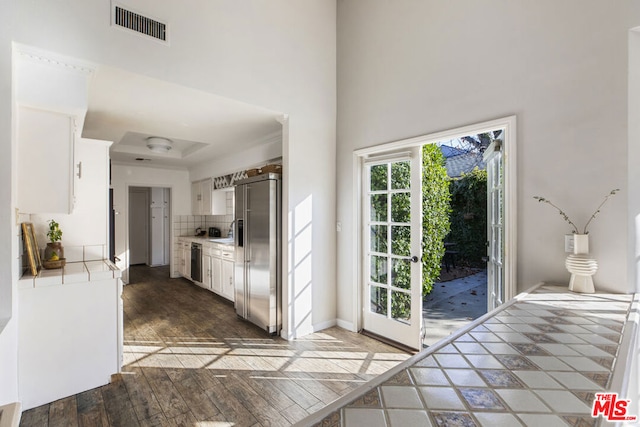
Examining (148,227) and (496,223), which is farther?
(148,227)

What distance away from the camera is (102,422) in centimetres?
190

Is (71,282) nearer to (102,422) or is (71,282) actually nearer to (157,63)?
(102,422)

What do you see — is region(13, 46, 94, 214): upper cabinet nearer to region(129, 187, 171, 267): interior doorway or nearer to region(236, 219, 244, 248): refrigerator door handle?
region(236, 219, 244, 248): refrigerator door handle

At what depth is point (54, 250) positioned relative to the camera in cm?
243

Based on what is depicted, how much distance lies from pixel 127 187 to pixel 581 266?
266 inches

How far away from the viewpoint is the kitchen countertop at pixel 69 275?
80.2 inches

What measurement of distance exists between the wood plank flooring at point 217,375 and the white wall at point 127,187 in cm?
234

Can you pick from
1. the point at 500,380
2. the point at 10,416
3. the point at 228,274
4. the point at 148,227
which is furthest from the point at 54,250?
the point at 148,227

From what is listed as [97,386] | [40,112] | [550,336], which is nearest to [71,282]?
[97,386]

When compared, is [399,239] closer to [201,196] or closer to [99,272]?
[99,272]

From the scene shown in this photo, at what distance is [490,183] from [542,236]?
A: 0.97 meters

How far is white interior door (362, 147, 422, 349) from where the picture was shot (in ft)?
9.50

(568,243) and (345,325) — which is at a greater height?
(568,243)

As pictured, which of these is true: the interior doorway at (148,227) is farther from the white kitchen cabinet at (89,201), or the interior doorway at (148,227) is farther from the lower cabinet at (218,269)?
the white kitchen cabinet at (89,201)
